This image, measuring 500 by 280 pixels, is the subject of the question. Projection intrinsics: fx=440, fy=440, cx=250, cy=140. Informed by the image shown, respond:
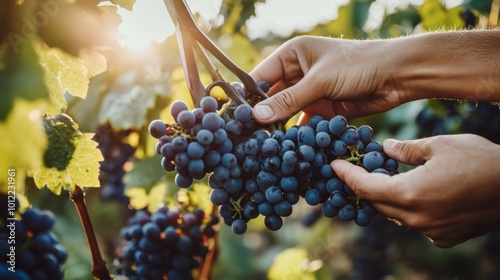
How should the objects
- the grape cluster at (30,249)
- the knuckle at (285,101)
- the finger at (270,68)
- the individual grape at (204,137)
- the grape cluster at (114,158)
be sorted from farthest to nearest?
the grape cluster at (114,158), the finger at (270,68), the grape cluster at (30,249), the knuckle at (285,101), the individual grape at (204,137)

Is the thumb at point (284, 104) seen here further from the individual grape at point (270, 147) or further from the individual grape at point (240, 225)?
the individual grape at point (240, 225)

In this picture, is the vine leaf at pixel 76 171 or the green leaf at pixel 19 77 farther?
the vine leaf at pixel 76 171

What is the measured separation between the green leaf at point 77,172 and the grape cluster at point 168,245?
551 millimetres

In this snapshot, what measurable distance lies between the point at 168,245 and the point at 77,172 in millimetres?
659

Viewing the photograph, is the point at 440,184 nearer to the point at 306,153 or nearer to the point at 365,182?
the point at 365,182

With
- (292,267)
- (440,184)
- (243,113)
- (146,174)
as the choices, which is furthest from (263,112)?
(292,267)

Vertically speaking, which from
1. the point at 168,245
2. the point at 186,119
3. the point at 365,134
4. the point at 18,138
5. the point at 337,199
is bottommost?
the point at 168,245

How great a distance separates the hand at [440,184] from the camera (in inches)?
47.1

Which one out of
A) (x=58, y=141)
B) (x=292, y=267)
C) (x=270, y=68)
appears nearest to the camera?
(x=58, y=141)

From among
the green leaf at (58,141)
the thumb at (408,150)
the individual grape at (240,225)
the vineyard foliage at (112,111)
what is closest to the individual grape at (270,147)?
the individual grape at (240,225)

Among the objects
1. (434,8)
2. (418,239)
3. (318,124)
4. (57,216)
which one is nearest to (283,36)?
(434,8)

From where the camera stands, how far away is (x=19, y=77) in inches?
33.8

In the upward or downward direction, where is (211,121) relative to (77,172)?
upward

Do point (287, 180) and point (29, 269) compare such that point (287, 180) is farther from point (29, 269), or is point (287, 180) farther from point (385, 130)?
point (385, 130)
